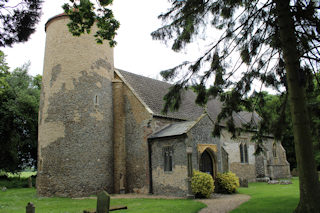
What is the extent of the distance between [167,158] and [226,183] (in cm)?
406

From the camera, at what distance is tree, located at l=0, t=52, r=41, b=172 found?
91.8ft

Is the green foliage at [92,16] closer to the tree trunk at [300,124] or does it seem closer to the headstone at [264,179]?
the tree trunk at [300,124]

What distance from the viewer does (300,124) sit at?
735 cm

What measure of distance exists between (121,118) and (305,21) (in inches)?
553

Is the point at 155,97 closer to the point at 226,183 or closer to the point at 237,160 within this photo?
the point at 226,183

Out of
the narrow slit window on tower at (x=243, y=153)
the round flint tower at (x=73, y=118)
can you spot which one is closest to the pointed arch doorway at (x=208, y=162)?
the round flint tower at (x=73, y=118)

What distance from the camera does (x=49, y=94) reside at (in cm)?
1831

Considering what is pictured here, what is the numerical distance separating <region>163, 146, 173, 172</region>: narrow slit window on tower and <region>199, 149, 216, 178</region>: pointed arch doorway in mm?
2203

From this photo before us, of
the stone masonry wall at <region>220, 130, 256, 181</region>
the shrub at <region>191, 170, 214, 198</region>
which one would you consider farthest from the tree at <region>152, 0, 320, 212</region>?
the stone masonry wall at <region>220, 130, 256, 181</region>

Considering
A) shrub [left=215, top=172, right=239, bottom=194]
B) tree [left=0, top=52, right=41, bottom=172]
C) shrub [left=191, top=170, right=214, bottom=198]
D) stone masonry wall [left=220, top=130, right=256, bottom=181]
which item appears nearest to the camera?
shrub [left=191, top=170, right=214, bottom=198]

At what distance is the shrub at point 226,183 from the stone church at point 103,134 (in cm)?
66

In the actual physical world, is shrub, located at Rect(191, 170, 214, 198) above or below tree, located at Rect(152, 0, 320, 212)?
below

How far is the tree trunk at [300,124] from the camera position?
7.08 metres

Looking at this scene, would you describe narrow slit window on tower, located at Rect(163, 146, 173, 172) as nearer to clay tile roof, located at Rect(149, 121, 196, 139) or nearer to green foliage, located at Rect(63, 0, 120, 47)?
clay tile roof, located at Rect(149, 121, 196, 139)
